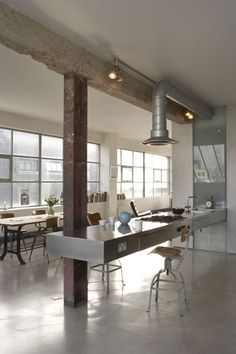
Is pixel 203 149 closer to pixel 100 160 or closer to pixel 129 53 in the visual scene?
pixel 129 53

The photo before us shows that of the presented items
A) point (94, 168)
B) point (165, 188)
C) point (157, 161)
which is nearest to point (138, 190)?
point (157, 161)

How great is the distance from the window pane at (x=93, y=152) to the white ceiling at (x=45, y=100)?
2.77 ft

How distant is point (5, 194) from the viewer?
25.6 ft

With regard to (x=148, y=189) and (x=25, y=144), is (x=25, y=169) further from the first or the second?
(x=148, y=189)

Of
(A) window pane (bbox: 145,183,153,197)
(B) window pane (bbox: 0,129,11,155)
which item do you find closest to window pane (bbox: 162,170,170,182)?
(A) window pane (bbox: 145,183,153,197)

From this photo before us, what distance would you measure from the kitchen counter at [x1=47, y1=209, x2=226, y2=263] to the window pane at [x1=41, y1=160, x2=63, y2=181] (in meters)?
5.12

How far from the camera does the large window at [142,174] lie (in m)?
12.2

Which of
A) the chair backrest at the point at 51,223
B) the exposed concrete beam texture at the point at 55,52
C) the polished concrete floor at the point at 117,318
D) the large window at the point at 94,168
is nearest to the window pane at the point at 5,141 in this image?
the chair backrest at the point at 51,223

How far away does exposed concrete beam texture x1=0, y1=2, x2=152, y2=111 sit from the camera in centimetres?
298

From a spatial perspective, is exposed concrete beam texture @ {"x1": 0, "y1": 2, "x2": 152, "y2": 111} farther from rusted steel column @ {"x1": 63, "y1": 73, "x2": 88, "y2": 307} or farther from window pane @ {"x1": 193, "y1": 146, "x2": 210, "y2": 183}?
window pane @ {"x1": 193, "y1": 146, "x2": 210, "y2": 183}

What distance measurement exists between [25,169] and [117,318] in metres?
5.72

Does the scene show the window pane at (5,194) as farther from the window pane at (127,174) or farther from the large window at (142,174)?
the window pane at (127,174)

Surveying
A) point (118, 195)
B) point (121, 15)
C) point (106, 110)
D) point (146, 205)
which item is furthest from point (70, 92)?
point (146, 205)

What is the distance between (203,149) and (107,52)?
11.6 feet
